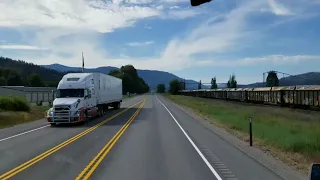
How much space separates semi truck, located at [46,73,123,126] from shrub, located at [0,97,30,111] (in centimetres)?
1289

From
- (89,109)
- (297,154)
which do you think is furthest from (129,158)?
(89,109)

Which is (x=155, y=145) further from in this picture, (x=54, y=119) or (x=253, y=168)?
(x=54, y=119)

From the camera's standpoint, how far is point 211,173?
1078 cm

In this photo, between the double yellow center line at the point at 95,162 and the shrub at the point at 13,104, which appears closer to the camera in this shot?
the double yellow center line at the point at 95,162

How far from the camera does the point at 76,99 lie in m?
29.3

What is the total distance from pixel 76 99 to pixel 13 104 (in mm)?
19807

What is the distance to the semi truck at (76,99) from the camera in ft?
92.3

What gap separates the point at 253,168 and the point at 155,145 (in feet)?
20.4

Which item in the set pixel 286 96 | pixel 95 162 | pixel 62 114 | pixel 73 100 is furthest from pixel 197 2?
pixel 286 96

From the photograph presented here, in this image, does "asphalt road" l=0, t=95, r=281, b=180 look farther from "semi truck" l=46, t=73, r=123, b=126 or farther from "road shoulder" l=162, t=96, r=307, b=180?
→ "semi truck" l=46, t=73, r=123, b=126

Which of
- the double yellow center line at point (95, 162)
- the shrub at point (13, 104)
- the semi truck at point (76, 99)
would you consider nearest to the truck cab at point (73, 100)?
the semi truck at point (76, 99)

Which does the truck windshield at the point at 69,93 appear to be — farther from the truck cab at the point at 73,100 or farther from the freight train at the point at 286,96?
the freight train at the point at 286,96

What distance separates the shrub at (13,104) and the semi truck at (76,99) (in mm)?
12889

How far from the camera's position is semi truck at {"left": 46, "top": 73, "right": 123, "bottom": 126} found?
92.3 feet
